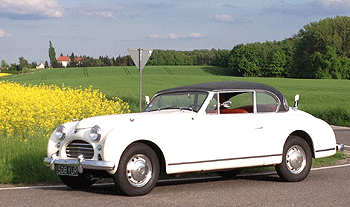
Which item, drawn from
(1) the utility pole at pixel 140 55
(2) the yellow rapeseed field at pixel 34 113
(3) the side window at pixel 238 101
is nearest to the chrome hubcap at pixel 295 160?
(3) the side window at pixel 238 101

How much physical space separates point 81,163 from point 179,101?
7.10 ft

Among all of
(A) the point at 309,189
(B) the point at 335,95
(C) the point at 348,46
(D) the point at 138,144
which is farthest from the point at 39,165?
(C) the point at 348,46

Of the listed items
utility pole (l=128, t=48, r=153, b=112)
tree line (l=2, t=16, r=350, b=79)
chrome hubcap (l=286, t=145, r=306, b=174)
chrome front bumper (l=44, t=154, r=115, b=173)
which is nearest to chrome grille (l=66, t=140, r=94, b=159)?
chrome front bumper (l=44, t=154, r=115, b=173)

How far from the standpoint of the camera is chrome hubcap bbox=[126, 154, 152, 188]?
737 centimetres

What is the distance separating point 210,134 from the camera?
8148 mm

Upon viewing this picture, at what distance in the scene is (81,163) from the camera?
737 centimetres

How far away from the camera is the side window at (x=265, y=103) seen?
9070mm

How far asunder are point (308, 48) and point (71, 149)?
323 ft

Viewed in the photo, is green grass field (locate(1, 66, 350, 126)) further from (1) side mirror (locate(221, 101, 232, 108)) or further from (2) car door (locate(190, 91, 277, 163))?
(1) side mirror (locate(221, 101, 232, 108))

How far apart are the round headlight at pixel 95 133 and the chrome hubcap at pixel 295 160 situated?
3.35 meters

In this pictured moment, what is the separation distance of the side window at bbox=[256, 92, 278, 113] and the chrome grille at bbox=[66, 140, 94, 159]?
9.95 feet

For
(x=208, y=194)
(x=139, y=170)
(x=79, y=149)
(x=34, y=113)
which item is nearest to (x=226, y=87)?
(x=208, y=194)

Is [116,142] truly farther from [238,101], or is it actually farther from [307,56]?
[307,56]

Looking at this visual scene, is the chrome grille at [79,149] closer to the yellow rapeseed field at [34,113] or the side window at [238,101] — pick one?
the side window at [238,101]
